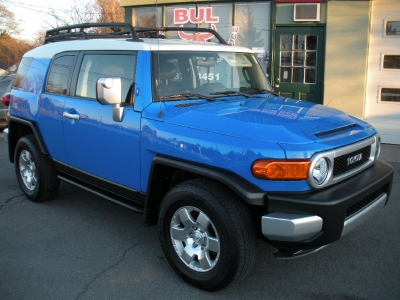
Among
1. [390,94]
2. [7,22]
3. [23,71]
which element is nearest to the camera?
[23,71]

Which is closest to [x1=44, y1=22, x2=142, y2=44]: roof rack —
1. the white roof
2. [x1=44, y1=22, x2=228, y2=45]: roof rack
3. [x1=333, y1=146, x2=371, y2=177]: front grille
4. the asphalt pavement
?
[x1=44, y1=22, x2=228, y2=45]: roof rack

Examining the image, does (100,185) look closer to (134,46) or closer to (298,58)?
(134,46)

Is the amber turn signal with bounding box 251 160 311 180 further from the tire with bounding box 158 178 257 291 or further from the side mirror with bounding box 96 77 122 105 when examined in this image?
the side mirror with bounding box 96 77 122 105

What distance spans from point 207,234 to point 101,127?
150 centimetres

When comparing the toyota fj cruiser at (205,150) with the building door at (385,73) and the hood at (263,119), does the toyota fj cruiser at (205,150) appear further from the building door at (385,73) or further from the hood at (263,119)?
the building door at (385,73)

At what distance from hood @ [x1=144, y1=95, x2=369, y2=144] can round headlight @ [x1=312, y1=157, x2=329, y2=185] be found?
160 millimetres

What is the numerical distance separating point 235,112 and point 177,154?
1.97 ft

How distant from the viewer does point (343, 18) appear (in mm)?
8867

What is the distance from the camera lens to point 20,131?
566cm

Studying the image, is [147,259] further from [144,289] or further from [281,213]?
[281,213]

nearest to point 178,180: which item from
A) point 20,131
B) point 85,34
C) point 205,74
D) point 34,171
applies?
point 205,74

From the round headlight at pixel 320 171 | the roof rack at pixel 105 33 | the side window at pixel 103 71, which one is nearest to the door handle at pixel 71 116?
the side window at pixel 103 71

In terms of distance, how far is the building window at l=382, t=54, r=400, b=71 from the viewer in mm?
8703

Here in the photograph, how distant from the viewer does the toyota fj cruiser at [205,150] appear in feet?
9.61
